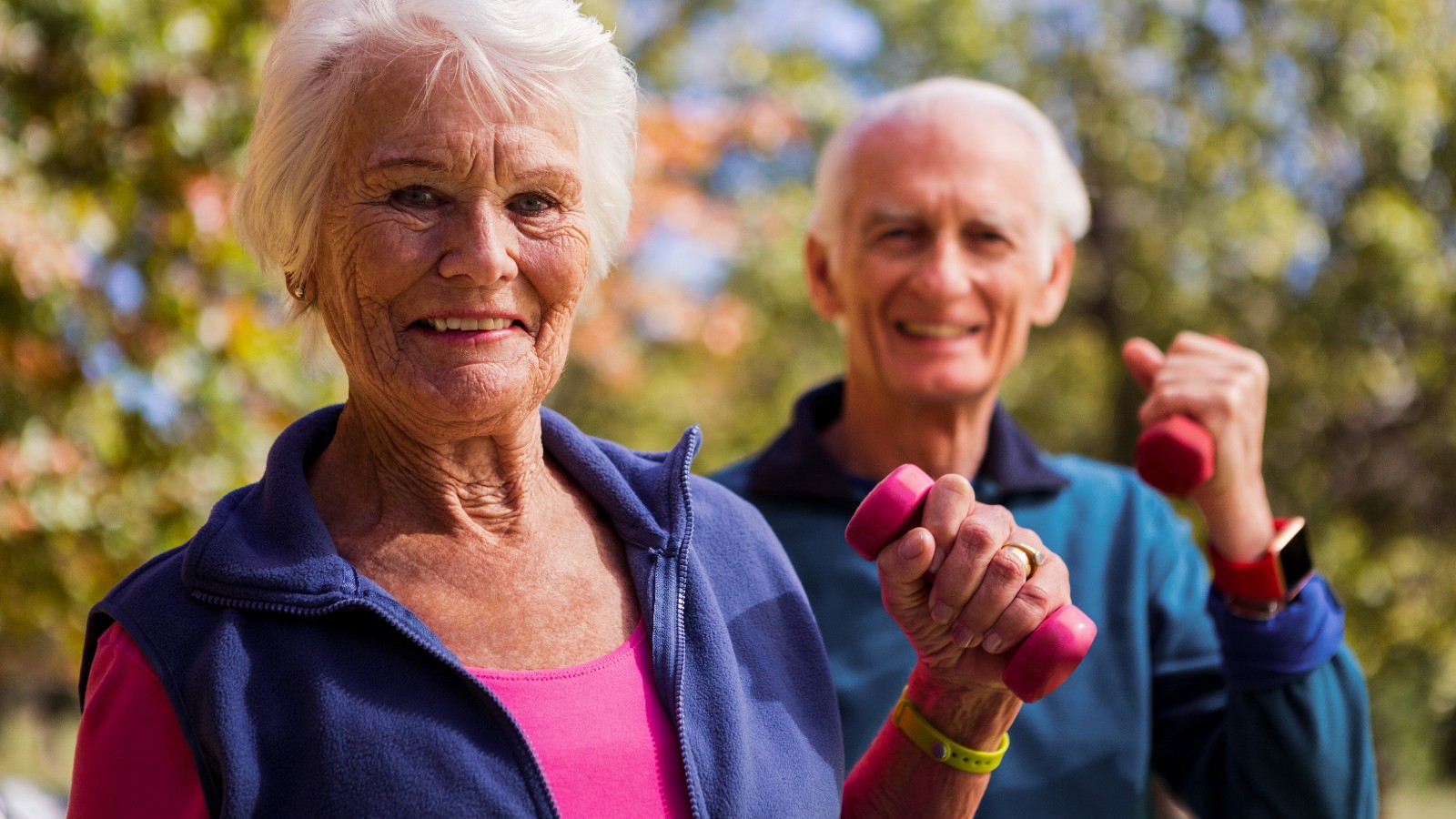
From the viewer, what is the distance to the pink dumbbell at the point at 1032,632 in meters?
1.56

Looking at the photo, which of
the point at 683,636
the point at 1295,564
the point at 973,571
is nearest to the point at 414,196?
the point at 683,636

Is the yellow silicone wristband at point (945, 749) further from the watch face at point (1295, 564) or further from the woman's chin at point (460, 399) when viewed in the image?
the watch face at point (1295, 564)

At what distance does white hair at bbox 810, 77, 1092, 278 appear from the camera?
2.76 m

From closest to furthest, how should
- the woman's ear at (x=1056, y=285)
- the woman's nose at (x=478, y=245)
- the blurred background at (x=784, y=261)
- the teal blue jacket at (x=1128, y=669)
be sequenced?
the woman's nose at (x=478, y=245) → the teal blue jacket at (x=1128, y=669) → the woman's ear at (x=1056, y=285) → the blurred background at (x=784, y=261)

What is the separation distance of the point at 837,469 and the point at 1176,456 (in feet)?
2.13

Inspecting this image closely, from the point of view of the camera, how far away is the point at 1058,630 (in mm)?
1560

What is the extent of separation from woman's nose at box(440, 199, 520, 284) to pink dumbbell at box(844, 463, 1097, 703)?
50cm

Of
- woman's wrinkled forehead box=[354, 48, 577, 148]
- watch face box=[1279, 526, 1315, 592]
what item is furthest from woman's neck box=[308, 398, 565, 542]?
watch face box=[1279, 526, 1315, 592]

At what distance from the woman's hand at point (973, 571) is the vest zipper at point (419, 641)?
1.53ft

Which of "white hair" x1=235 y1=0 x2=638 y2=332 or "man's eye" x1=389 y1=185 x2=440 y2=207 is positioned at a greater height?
"white hair" x1=235 y1=0 x2=638 y2=332

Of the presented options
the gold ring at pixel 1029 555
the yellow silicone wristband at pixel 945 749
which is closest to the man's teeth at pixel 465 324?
the gold ring at pixel 1029 555

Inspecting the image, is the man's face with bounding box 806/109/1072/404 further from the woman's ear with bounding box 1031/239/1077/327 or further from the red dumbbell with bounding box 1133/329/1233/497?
the red dumbbell with bounding box 1133/329/1233/497

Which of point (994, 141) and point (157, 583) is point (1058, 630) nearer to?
point (157, 583)

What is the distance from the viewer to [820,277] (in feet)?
9.78
